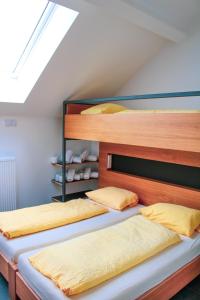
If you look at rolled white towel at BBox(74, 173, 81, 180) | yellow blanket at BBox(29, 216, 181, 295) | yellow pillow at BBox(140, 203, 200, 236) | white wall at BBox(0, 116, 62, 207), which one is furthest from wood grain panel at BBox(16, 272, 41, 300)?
rolled white towel at BBox(74, 173, 81, 180)

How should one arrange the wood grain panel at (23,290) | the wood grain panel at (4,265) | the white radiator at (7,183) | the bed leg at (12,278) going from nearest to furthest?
the wood grain panel at (23,290), the bed leg at (12,278), the wood grain panel at (4,265), the white radiator at (7,183)

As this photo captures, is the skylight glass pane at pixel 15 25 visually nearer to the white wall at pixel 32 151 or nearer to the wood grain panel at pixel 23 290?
the white wall at pixel 32 151

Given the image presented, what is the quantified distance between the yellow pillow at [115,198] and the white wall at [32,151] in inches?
34.4

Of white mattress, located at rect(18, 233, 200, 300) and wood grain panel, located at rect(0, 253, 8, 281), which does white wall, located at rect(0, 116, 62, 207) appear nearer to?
wood grain panel, located at rect(0, 253, 8, 281)

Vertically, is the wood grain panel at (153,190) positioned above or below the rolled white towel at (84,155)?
below

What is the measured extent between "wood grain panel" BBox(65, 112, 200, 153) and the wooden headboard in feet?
1.41

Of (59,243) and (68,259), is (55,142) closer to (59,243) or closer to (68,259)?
(59,243)

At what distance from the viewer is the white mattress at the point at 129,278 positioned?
131 centimetres

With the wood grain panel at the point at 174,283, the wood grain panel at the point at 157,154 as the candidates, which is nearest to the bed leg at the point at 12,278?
the wood grain panel at the point at 174,283

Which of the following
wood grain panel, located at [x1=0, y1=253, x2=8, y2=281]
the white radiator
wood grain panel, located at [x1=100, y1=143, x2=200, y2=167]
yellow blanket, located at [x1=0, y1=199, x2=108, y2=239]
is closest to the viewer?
wood grain panel, located at [x1=0, y1=253, x2=8, y2=281]

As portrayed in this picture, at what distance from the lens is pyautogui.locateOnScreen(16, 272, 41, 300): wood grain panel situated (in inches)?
57.4

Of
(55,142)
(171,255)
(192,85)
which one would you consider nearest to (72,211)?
(171,255)

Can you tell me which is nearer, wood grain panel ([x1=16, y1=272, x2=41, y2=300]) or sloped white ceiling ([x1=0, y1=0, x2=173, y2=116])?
wood grain panel ([x1=16, y1=272, x2=41, y2=300])

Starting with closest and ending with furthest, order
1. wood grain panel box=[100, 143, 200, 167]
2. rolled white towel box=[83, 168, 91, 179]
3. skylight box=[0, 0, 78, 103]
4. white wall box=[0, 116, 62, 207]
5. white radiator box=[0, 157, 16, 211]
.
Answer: skylight box=[0, 0, 78, 103] < wood grain panel box=[100, 143, 200, 167] < white radiator box=[0, 157, 16, 211] < white wall box=[0, 116, 62, 207] < rolled white towel box=[83, 168, 91, 179]
